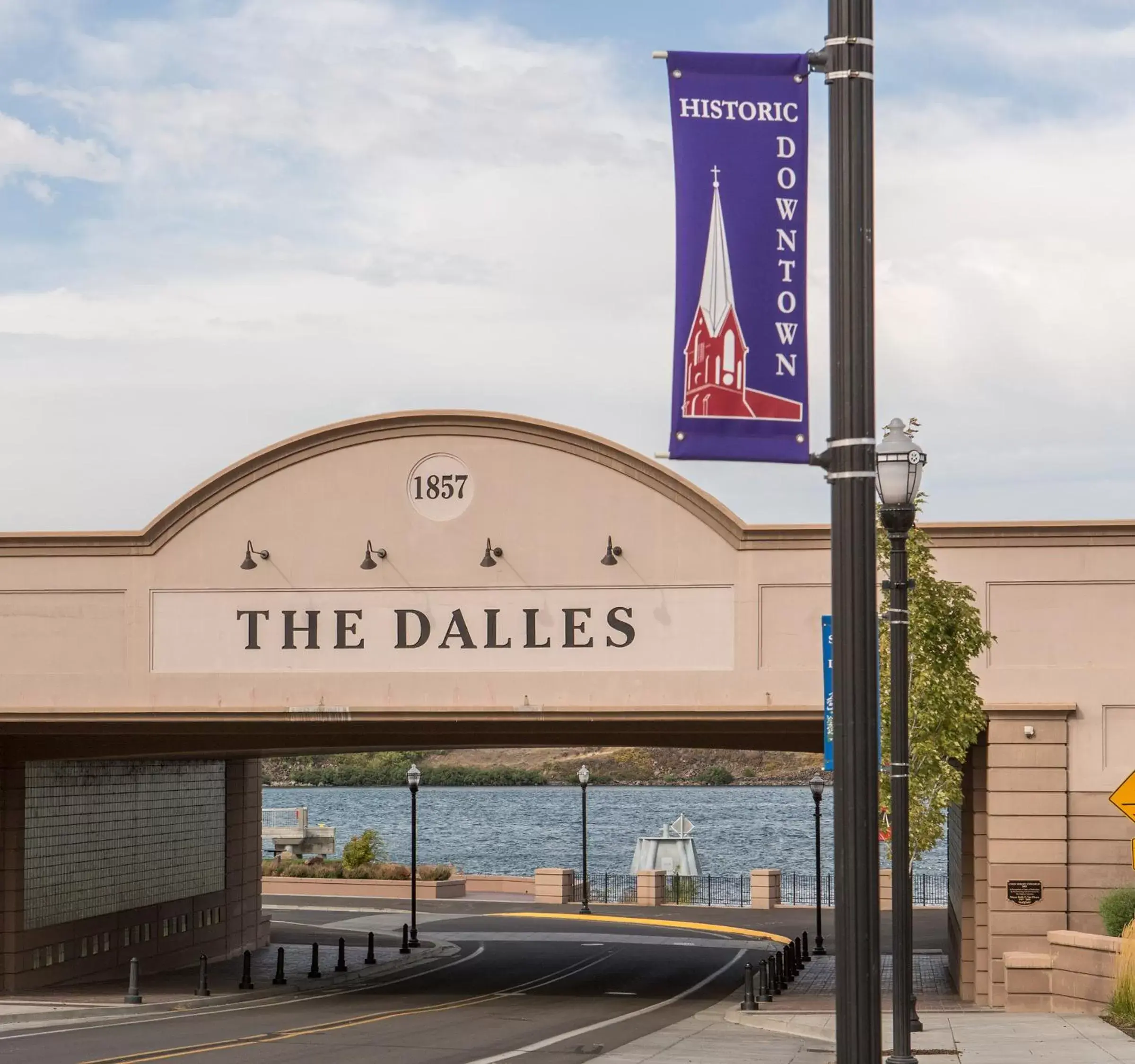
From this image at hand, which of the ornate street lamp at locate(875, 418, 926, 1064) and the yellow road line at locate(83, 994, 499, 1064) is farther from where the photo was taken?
the yellow road line at locate(83, 994, 499, 1064)

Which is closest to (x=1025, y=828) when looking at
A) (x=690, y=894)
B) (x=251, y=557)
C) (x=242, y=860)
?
(x=251, y=557)

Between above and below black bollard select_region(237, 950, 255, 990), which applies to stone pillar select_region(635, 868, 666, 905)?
below

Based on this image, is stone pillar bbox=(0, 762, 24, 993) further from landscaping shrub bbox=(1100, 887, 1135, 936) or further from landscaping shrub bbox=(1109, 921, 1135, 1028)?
landscaping shrub bbox=(1109, 921, 1135, 1028)

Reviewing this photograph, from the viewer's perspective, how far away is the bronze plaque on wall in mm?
22797

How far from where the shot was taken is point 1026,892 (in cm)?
2281

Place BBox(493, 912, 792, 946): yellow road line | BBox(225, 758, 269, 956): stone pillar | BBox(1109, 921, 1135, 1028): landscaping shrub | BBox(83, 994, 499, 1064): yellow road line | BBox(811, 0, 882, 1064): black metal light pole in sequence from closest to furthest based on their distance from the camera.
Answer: BBox(811, 0, 882, 1064): black metal light pole → BBox(83, 994, 499, 1064): yellow road line → BBox(1109, 921, 1135, 1028): landscaping shrub → BBox(225, 758, 269, 956): stone pillar → BBox(493, 912, 792, 946): yellow road line

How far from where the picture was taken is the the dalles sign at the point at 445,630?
944 inches

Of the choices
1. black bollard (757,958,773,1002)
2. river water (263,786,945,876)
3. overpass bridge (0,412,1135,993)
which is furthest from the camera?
river water (263,786,945,876)

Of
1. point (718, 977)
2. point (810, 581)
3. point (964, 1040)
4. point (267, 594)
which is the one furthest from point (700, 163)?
point (718, 977)

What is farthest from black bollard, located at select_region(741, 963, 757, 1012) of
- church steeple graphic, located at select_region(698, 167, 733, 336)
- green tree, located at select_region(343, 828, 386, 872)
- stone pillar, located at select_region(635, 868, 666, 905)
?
→ green tree, located at select_region(343, 828, 386, 872)

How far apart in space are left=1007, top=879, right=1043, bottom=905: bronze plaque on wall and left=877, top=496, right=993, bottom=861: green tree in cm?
315

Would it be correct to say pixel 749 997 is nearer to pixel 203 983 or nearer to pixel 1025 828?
pixel 1025 828

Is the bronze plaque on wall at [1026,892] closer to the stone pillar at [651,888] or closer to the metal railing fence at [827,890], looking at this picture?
the metal railing fence at [827,890]

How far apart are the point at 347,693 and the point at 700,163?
18.3 m
